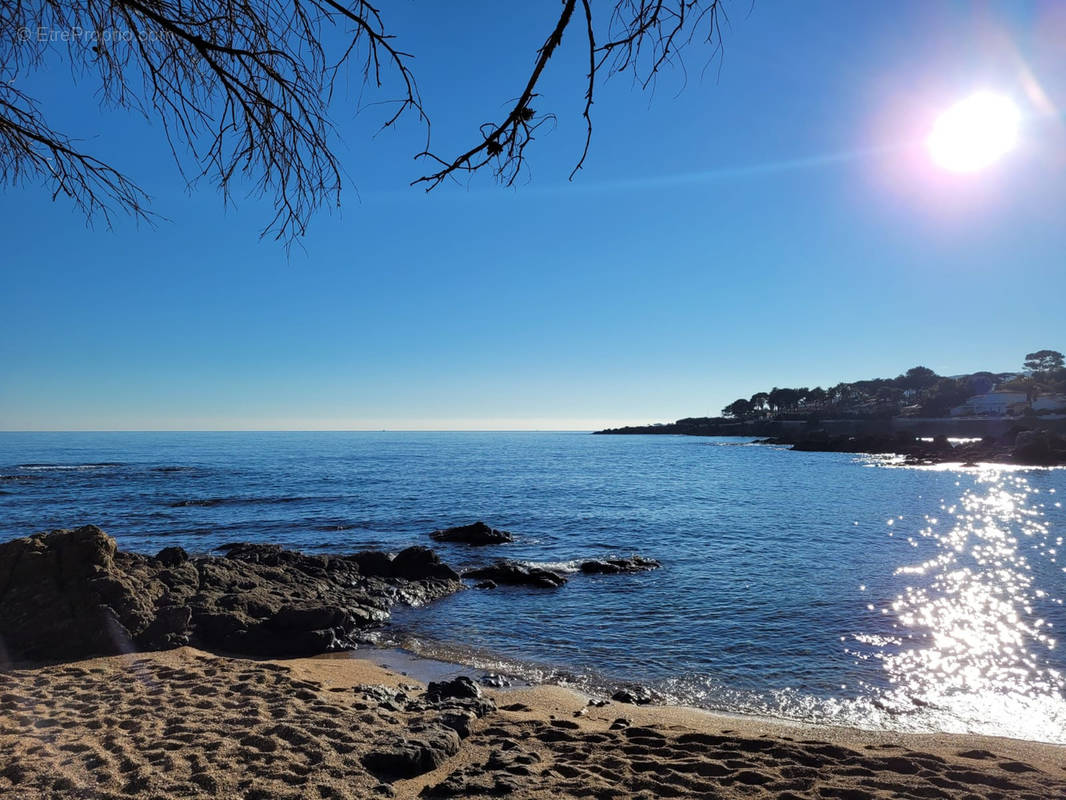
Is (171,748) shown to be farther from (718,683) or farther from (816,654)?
(816,654)

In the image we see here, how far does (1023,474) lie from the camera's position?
52531mm

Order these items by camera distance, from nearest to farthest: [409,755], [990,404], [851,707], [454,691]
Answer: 1. [409,755]
2. [454,691]
3. [851,707]
4. [990,404]

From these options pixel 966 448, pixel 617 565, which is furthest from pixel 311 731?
pixel 966 448

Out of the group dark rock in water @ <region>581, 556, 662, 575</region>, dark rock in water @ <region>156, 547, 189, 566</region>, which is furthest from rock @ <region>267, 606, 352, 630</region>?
dark rock in water @ <region>581, 556, 662, 575</region>

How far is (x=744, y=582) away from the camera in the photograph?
15812 millimetres

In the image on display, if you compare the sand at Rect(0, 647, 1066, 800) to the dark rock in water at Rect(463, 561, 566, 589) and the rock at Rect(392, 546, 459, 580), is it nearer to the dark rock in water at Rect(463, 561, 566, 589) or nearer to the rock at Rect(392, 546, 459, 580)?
the dark rock in water at Rect(463, 561, 566, 589)

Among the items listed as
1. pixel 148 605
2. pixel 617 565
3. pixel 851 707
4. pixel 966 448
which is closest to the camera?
pixel 851 707

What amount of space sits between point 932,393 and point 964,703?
15492cm

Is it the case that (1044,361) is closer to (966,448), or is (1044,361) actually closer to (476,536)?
(966,448)

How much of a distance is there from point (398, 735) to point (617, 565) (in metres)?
12.5

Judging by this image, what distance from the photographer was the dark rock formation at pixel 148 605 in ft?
29.2

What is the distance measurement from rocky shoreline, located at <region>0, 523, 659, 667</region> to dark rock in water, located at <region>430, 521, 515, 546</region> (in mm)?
7859

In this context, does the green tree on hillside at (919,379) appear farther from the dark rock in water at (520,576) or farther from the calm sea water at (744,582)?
the dark rock in water at (520,576)

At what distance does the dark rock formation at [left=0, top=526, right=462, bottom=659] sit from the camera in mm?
8914
